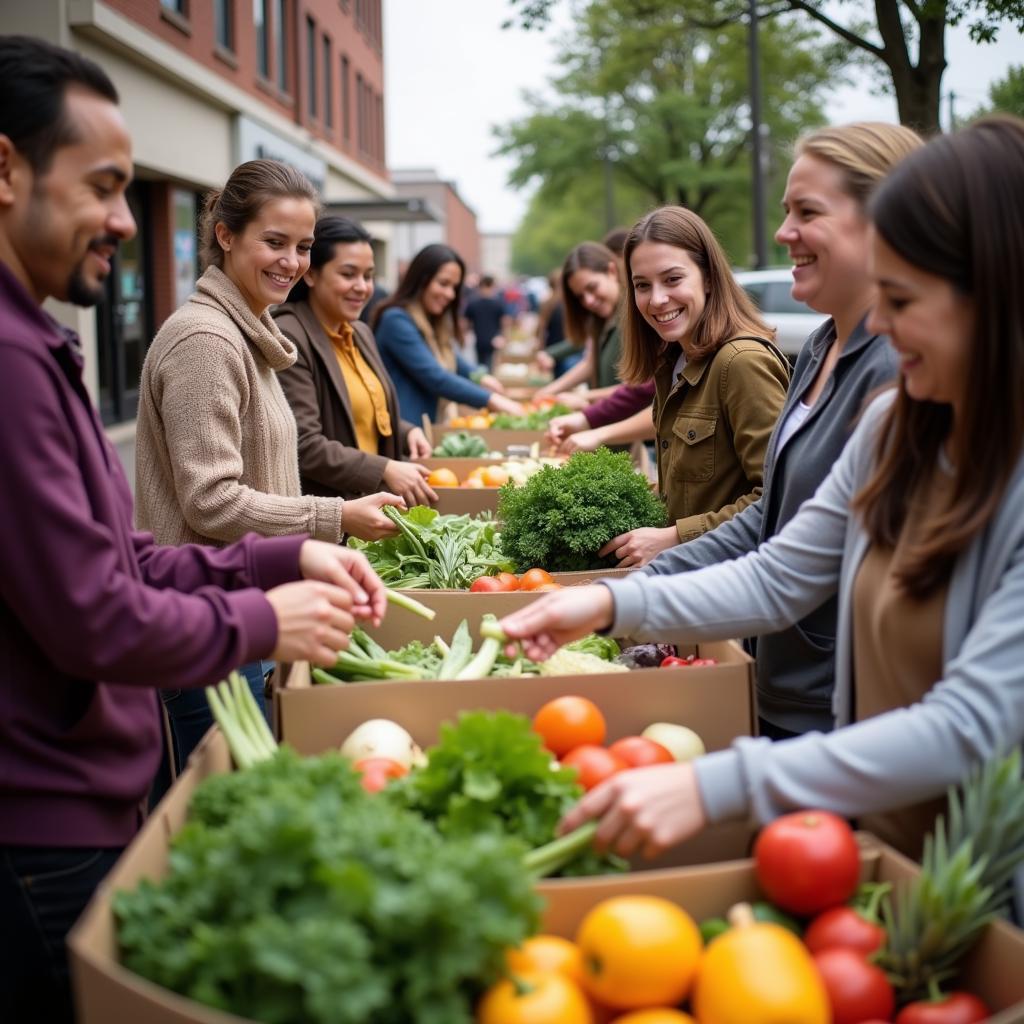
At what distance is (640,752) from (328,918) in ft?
3.05

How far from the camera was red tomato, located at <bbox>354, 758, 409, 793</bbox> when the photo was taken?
2078 millimetres

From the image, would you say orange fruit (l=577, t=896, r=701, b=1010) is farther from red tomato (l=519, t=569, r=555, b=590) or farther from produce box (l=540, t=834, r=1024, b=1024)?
red tomato (l=519, t=569, r=555, b=590)

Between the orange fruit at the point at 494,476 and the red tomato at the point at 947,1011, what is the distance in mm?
4033

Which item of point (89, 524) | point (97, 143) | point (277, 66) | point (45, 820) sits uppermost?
point (277, 66)

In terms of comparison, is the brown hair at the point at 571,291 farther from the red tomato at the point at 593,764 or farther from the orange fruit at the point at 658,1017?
the orange fruit at the point at 658,1017

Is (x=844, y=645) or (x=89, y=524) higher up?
(x=89, y=524)

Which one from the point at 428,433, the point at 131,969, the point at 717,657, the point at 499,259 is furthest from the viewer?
the point at 499,259

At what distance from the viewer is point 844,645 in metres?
2.12

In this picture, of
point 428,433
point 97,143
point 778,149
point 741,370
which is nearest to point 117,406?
point 428,433

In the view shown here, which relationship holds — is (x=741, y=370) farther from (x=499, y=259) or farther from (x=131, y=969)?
(x=499, y=259)

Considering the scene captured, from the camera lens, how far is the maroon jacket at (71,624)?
1.77 metres

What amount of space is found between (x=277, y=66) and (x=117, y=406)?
34.5 ft

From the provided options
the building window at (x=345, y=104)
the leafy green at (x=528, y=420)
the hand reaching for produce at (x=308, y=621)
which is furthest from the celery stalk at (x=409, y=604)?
the building window at (x=345, y=104)

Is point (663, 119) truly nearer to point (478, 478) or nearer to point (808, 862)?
point (478, 478)
